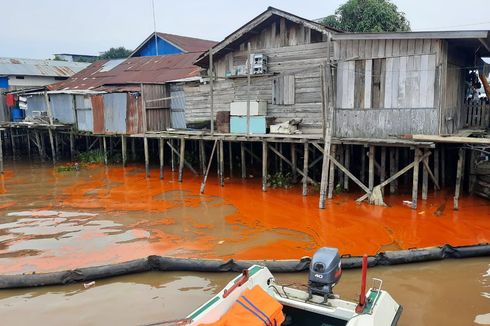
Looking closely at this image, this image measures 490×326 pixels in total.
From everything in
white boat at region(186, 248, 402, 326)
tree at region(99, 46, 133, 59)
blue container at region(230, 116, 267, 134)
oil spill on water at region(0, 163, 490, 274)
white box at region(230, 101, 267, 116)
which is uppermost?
tree at region(99, 46, 133, 59)

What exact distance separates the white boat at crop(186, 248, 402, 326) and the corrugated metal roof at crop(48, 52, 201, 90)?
14.7 m

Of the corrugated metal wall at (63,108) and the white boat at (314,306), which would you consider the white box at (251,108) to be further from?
the corrugated metal wall at (63,108)

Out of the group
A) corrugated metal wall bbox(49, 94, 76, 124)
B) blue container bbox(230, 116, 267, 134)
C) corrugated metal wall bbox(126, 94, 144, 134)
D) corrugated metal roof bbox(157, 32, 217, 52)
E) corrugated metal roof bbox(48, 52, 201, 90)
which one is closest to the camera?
blue container bbox(230, 116, 267, 134)

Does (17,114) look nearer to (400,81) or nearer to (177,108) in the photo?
(177,108)

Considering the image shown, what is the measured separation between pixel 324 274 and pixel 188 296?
2927mm

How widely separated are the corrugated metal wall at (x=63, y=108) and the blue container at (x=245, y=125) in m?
10.3

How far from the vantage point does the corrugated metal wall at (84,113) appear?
807 inches

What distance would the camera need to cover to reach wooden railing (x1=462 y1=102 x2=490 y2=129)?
14.4 meters

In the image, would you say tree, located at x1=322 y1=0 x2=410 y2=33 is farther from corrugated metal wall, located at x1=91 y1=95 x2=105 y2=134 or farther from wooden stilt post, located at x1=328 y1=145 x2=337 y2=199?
corrugated metal wall, located at x1=91 y1=95 x2=105 y2=134

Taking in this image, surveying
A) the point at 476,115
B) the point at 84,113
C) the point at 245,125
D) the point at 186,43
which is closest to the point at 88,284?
the point at 245,125

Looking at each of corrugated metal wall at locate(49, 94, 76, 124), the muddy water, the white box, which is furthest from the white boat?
corrugated metal wall at locate(49, 94, 76, 124)

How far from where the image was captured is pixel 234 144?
1912cm

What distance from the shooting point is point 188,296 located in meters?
7.28

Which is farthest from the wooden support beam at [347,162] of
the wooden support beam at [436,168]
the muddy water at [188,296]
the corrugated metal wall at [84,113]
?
the corrugated metal wall at [84,113]
